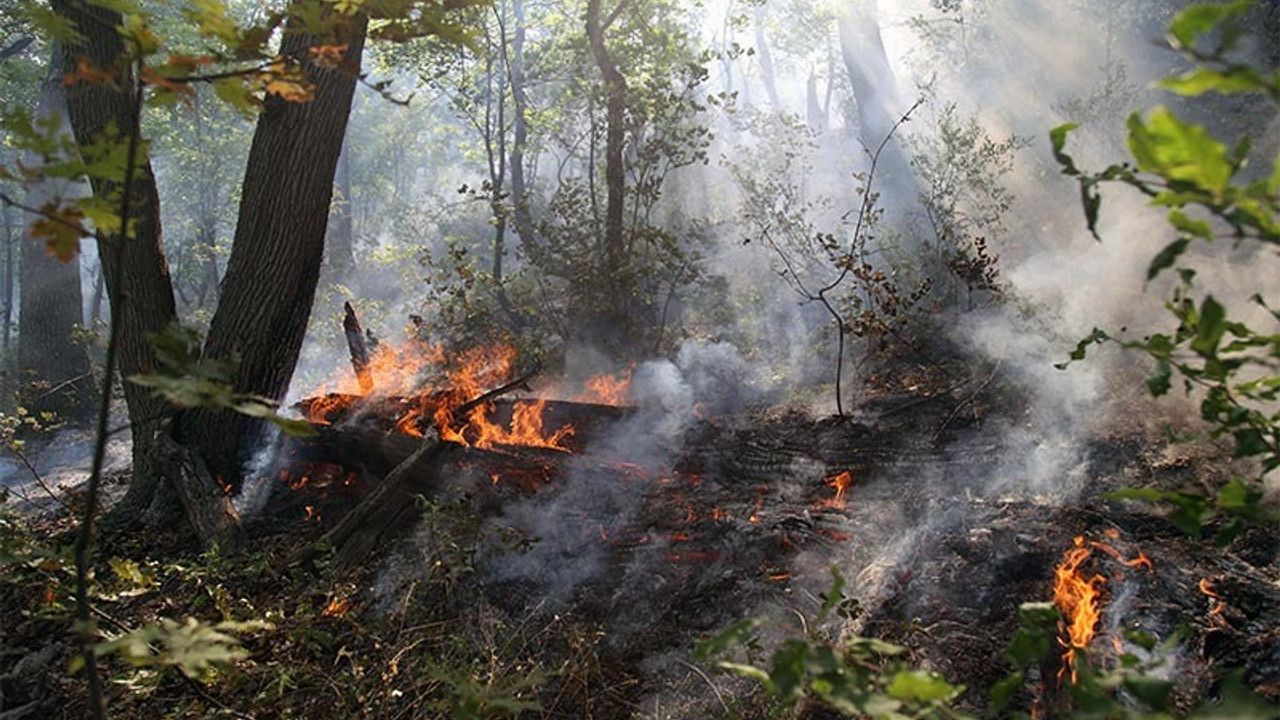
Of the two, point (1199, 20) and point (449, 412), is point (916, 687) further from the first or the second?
point (449, 412)

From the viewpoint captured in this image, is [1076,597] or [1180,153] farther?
[1076,597]

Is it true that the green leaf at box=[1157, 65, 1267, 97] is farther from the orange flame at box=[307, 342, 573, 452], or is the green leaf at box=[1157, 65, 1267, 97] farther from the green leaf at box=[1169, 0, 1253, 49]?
the orange flame at box=[307, 342, 573, 452]

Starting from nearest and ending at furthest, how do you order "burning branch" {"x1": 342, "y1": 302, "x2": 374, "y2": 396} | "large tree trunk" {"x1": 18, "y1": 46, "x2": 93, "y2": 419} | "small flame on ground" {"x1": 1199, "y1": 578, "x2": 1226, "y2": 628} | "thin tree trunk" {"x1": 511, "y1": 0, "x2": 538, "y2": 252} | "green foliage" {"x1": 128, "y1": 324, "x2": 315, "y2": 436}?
"green foliage" {"x1": 128, "y1": 324, "x2": 315, "y2": 436} < "small flame on ground" {"x1": 1199, "y1": 578, "x2": 1226, "y2": 628} < "burning branch" {"x1": 342, "y1": 302, "x2": 374, "y2": 396} < "large tree trunk" {"x1": 18, "y1": 46, "x2": 93, "y2": 419} < "thin tree trunk" {"x1": 511, "y1": 0, "x2": 538, "y2": 252}

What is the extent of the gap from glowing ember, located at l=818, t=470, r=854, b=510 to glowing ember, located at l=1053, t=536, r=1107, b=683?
1.56 m

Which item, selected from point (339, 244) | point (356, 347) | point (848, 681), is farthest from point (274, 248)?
point (339, 244)

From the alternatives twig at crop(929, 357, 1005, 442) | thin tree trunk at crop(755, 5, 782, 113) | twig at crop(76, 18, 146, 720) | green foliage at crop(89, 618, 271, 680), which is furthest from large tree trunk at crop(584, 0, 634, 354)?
thin tree trunk at crop(755, 5, 782, 113)

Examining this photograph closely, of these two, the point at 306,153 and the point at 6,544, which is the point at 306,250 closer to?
the point at 306,153

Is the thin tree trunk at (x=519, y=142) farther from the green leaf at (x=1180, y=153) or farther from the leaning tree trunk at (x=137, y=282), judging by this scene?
the green leaf at (x=1180, y=153)

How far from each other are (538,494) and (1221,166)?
164 inches

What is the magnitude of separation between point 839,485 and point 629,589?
2.21 m

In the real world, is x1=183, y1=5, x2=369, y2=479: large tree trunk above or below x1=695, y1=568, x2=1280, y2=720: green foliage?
above

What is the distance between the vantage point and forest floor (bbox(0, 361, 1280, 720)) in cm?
296

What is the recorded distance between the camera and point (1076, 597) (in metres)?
3.15

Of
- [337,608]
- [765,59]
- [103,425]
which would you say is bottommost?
[337,608]
